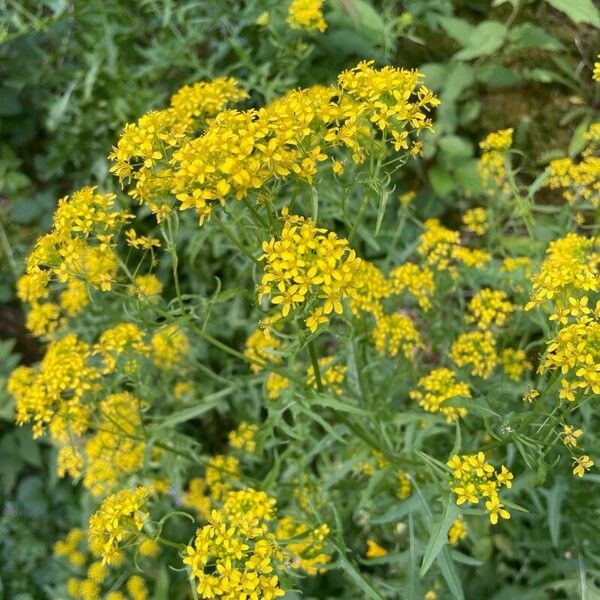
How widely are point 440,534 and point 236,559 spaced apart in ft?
1.62

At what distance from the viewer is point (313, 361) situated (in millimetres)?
1951

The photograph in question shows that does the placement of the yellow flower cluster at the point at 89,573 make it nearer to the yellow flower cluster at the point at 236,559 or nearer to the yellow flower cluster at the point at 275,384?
the yellow flower cluster at the point at 275,384

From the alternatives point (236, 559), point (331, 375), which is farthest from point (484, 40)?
point (236, 559)

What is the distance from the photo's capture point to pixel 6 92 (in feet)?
14.1

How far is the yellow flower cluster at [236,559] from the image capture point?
171 cm

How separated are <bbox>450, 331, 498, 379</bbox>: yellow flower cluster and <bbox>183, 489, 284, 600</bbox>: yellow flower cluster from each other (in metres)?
0.84

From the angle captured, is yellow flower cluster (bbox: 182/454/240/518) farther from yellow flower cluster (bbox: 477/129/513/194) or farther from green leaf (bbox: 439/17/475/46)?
green leaf (bbox: 439/17/475/46)

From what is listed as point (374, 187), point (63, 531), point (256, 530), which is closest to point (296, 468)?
point (256, 530)

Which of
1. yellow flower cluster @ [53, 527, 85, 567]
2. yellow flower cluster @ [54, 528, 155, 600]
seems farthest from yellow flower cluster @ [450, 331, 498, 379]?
yellow flower cluster @ [53, 527, 85, 567]

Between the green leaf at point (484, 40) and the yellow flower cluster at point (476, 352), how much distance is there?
1.74m

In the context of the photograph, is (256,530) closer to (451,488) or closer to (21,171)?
(451,488)

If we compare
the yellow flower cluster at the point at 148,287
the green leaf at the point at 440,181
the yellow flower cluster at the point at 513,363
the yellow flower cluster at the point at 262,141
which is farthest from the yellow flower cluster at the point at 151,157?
the green leaf at the point at 440,181

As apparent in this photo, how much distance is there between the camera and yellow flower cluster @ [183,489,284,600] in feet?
5.60

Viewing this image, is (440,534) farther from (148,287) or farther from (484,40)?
(484,40)
